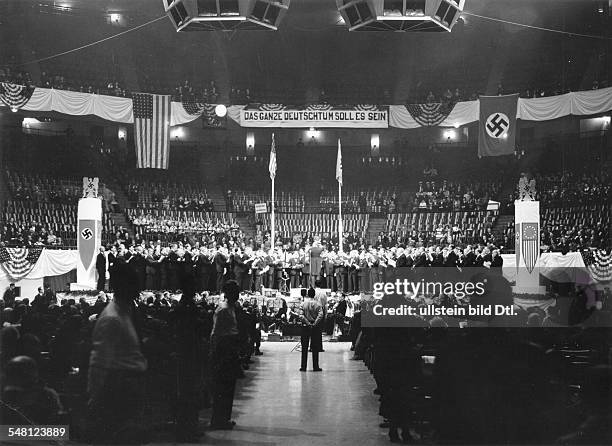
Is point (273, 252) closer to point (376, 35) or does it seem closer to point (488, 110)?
point (488, 110)

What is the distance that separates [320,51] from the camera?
3234 cm

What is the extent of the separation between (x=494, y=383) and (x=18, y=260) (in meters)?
15.1

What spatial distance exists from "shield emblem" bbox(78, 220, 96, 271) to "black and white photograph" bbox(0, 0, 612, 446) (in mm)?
56

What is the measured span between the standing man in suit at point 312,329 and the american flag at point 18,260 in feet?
28.0

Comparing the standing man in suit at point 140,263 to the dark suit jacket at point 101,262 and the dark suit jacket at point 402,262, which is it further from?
the dark suit jacket at point 402,262

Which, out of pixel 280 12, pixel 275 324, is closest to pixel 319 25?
pixel 275 324

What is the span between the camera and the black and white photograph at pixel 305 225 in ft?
22.0

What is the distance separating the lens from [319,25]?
100 feet

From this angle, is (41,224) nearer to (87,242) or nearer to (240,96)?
(87,242)

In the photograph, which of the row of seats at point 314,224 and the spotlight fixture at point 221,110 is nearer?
the spotlight fixture at point 221,110

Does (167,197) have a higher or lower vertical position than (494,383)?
higher

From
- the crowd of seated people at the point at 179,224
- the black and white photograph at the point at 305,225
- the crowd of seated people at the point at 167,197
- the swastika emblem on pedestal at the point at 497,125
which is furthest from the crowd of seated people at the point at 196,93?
the swastika emblem on pedestal at the point at 497,125

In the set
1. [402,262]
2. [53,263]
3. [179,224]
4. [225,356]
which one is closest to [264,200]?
[179,224]

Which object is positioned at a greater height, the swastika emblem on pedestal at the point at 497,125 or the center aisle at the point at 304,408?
the swastika emblem on pedestal at the point at 497,125
